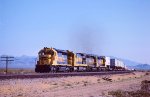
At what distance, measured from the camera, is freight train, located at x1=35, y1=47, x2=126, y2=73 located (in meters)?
41.2

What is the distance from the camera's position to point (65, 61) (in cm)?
4591

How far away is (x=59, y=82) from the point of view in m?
29.2

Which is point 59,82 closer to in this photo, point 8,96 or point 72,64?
point 8,96

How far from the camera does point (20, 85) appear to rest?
23125 mm

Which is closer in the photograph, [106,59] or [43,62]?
[43,62]

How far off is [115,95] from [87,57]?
33.6m

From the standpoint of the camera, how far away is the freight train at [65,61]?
41.2 metres

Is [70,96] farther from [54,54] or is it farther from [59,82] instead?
[54,54]

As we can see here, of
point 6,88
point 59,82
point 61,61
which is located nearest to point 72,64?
point 61,61

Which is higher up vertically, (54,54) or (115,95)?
(54,54)

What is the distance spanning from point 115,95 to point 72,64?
2582cm

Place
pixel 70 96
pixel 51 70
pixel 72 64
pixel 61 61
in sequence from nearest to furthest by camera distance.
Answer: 1. pixel 70 96
2. pixel 51 70
3. pixel 61 61
4. pixel 72 64

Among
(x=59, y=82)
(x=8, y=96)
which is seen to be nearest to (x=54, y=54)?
(x=59, y=82)

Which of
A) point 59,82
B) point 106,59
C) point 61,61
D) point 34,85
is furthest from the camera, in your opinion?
point 106,59
